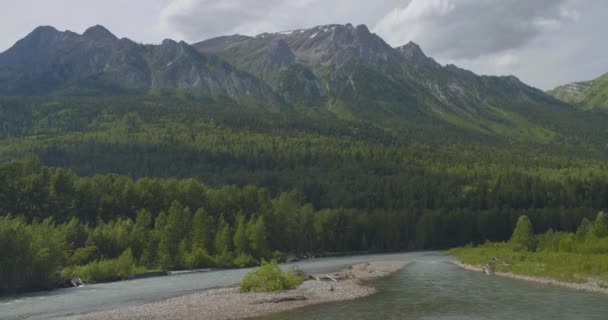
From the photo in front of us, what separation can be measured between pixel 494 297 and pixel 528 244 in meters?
64.4

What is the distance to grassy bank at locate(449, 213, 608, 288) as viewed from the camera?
76481 mm

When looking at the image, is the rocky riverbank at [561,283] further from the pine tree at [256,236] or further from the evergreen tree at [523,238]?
the pine tree at [256,236]

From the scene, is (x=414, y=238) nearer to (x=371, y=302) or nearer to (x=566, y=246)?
(x=566, y=246)

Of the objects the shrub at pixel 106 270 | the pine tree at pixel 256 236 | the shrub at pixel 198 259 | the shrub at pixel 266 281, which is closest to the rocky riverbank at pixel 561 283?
the shrub at pixel 266 281

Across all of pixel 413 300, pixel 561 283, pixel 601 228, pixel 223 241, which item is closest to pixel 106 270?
pixel 223 241

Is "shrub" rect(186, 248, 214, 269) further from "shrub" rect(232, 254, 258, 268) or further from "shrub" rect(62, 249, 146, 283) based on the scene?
Result: "shrub" rect(62, 249, 146, 283)

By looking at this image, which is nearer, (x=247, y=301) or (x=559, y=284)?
(x=247, y=301)

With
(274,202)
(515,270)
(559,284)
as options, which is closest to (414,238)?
(274,202)

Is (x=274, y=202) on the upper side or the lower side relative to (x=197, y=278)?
upper

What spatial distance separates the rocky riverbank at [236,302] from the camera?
53250 mm

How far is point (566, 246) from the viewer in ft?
329

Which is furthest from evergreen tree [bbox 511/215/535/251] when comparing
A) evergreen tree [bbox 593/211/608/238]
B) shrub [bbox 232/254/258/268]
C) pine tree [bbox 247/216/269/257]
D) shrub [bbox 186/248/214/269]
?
shrub [bbox 186/248/214/269]

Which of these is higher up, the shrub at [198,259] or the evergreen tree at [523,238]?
the evergreen tree at [523,238]

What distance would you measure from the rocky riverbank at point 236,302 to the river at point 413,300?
2952mm
